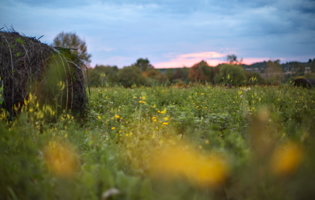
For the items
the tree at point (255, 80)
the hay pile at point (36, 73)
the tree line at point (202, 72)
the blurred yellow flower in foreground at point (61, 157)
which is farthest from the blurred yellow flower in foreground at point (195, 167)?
the tree line at point (202, 72)

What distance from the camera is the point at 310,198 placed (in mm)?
1941

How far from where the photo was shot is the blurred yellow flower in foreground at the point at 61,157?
2.68 metres

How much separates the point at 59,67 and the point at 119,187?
4.18 m

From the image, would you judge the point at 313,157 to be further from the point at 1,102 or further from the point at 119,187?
the point at 1,102

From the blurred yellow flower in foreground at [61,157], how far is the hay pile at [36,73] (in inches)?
51.1

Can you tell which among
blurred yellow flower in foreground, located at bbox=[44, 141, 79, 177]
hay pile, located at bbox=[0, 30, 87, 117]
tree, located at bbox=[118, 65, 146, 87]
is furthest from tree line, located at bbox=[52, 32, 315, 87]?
blurred yellow flower in foreground, located at bbox=[44, 141, 79, 177]

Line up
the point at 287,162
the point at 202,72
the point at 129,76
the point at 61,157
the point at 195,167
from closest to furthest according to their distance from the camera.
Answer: the point at 287,162
the point at 195,167
the point at 61,157
the point at 129,76
the point at 202,72

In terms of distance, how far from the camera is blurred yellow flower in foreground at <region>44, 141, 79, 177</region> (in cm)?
268

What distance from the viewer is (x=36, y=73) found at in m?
5.05

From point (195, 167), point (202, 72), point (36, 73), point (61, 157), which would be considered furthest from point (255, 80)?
point (202, 72)

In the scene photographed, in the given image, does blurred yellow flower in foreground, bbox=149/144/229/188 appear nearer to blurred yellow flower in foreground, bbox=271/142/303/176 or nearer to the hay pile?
blurred yellow flower in foreground, bbox=271/142/303/176

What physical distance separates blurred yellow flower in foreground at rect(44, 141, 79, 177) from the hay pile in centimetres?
130

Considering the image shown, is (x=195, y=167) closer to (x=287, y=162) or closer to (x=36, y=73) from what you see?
(x=287, y=162)

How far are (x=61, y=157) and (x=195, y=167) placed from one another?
5.83ft
